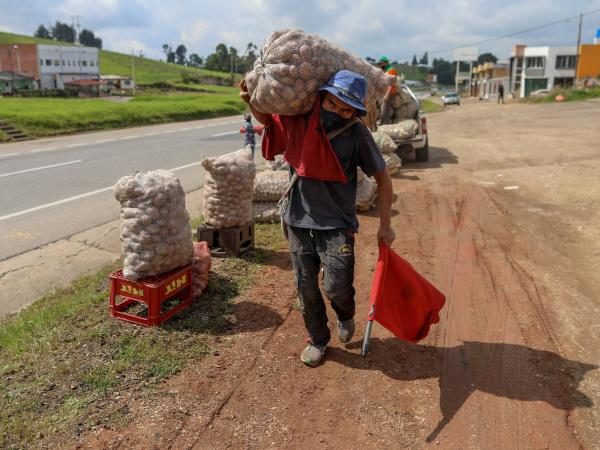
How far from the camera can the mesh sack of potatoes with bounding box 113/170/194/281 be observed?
13.1 feet

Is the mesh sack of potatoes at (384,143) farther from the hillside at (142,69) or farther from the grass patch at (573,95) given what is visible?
the hillside at (142,69)

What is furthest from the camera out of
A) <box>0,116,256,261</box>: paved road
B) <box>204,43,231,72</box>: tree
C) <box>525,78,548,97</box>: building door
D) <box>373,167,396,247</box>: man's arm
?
<box>204,43,231,72</box>: tree

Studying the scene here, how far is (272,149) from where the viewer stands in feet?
11.8

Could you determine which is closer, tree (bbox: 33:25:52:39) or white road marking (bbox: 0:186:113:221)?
white road marking (bbox: 0:186:113:221)

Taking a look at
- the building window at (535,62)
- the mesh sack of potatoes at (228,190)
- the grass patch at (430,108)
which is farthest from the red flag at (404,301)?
the building window at (535,62)

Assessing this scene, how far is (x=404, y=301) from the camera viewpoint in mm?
3502

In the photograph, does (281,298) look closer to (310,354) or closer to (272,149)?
(310,354)

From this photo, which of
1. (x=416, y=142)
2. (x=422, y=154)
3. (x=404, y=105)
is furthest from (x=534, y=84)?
(x=416, y=142)

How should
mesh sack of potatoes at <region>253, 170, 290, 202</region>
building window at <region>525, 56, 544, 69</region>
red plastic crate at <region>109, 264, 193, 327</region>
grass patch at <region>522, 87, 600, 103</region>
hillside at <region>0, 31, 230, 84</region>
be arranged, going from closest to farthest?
red plastic crate at <region>109, 264, 193, 327</region> < mesh sack of potatoes at <region>253, 170, 290, 202</region> < grass patch at <region>522, 87, 600, 103</region> < building window at <region>525, 56, 544, 69</region> < hillside at <region>0, 31, 230, 84</region>

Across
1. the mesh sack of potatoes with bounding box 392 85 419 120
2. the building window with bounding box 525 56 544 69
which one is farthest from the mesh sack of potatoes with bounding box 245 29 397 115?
the building window with bounding box 525 56 544 69

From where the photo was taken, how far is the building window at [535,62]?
6544 centimetres

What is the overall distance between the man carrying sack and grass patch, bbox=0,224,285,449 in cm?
95

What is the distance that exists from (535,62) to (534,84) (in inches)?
156

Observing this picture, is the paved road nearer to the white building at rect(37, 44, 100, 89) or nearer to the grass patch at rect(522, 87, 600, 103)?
the grass patch at rect(522, 87, 600, 103)
